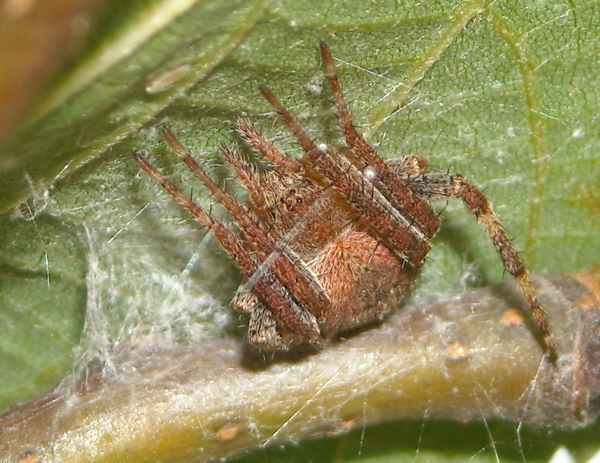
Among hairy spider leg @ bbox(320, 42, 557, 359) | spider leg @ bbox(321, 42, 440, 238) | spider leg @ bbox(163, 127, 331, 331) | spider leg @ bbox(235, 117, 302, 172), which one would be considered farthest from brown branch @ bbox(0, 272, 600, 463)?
spider leg @ bbox(235, 117, 302, 172)

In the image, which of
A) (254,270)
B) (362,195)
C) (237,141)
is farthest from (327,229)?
(237,141)

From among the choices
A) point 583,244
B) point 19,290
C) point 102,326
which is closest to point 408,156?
point 583,244

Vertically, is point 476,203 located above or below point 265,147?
below

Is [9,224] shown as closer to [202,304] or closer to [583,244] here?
[202,304]

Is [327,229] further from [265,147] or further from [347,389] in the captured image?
[347,389]

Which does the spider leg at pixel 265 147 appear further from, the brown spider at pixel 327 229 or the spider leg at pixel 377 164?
the spider leg at pixel 377 164

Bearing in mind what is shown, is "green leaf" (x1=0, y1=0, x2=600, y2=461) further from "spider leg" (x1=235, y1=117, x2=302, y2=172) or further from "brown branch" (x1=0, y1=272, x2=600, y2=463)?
"brown branch" (x1=0, y1=272, x2=600, y2=463)
